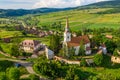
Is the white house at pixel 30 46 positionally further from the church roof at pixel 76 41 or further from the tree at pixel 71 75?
the tree at pixel 71 75

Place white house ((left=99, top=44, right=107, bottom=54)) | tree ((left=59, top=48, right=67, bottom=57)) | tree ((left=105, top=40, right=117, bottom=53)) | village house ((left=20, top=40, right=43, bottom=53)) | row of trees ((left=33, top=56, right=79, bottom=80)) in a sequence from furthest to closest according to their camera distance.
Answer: village house ((left=20, top=40, right=43, bottom=53)), tree ((left=105, top=40, right=117, bottom=53)), white house ((left=99, top=44, right=107, bottom=54)), tree ((left=59, top=48, right=67, bottom=57)), row of trees ((left=33, top=56, right=79, bottom=80))

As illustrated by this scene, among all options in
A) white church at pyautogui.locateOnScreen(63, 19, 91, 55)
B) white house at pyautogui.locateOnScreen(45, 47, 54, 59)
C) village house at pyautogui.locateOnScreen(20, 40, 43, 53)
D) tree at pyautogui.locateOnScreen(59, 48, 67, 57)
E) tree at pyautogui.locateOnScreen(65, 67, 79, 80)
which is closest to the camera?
tree at pyautogui.locateOnScreen(65, 67, 79, 80)

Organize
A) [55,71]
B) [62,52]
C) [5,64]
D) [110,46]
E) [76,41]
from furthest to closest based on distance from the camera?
[110,46] < [76,41] < [62,52] < [5,64] < [55,71]

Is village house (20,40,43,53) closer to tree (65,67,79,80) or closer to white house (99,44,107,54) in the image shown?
white house (99,44,107,54)

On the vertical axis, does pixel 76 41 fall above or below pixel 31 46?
above

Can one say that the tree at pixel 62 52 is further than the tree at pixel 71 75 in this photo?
Yes

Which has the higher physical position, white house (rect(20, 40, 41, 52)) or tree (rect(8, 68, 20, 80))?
tree (rect(8, 68, 20, 80))

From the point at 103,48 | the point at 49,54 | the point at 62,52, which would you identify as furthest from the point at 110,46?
the point at 49,54

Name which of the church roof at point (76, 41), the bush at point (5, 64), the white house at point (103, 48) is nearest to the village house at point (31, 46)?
the church roof at point (76, 41)

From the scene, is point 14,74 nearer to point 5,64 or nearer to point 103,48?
point 5,64

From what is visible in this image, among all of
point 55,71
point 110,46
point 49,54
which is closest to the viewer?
point 55,71

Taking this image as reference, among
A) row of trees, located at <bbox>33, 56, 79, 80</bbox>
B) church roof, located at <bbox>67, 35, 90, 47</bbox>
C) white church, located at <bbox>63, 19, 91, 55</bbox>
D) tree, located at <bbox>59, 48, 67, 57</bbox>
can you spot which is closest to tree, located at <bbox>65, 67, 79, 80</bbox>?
row of trees, located at <bbox>33, 56, 79, 80</bbox>

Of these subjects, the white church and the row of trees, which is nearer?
the row of trees
